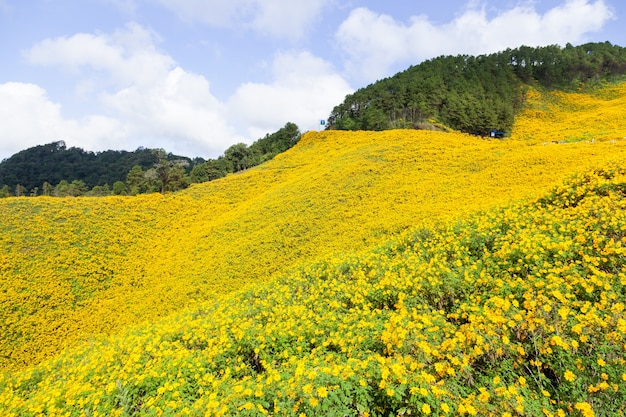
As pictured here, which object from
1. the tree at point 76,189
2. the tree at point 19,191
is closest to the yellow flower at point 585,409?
the tree at point 76,189

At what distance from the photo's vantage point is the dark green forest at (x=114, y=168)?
60.8 metres

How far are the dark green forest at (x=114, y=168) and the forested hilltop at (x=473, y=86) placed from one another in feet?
60.4

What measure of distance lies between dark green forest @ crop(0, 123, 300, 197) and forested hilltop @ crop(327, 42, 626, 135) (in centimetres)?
1842

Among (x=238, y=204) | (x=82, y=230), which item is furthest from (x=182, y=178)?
(x=82, y=230)

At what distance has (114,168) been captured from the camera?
394 ft

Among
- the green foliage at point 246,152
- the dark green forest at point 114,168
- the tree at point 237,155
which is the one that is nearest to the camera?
the dark green forest at point 114,168

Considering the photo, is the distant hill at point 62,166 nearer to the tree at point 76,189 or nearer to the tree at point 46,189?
the tree at point 46,189

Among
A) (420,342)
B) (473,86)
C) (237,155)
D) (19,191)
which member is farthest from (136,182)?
(420,342)

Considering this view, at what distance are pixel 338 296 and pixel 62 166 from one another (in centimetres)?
13566

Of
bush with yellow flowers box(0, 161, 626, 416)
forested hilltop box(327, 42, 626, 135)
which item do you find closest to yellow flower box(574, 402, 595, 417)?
bush with yellow flowers box(0, 161, 626, 416)

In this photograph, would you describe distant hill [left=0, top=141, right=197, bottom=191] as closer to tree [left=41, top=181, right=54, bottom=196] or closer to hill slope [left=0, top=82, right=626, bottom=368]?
tree [left=41, top=181, right=54, bottom=196]

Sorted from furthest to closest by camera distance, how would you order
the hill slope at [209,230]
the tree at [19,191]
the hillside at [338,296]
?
the tree at [19,191]
the hill slope at [209,230]
the hillside at [338,296]

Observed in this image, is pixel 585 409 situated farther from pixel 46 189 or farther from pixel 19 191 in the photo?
pixel 19 191

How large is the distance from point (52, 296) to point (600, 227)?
1996 cm
